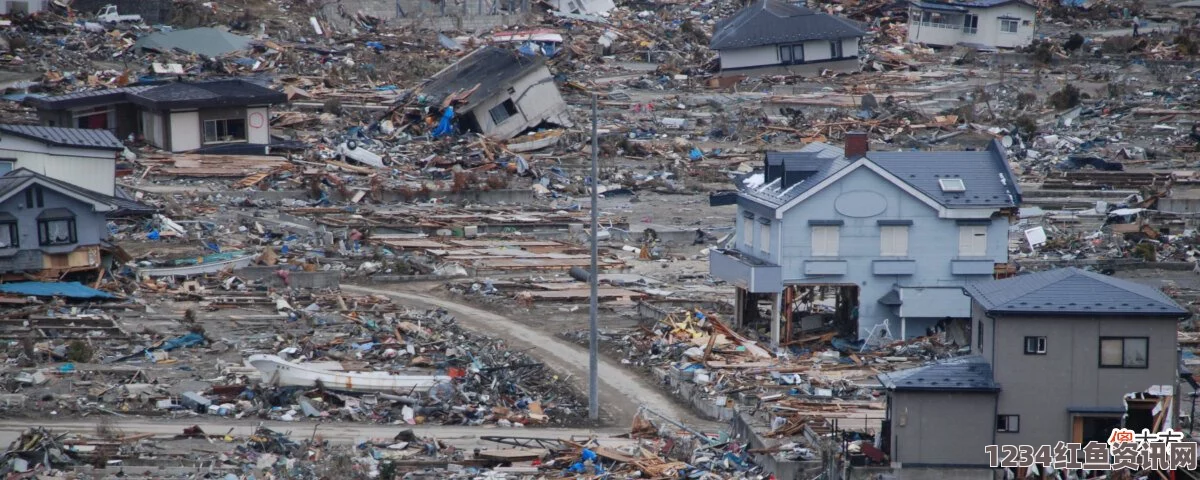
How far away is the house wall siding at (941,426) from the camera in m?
19.6

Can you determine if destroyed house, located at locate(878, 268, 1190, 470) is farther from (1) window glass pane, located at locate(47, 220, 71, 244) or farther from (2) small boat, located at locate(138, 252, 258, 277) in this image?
(2) small boat, located at locate(138, 252, 258, 277)

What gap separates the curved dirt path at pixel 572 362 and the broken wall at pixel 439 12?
36.4 meters

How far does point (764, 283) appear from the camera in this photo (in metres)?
28.2

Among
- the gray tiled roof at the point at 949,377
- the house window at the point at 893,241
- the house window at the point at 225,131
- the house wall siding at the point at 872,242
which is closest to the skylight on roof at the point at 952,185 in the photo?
the house wall siding at the point at 872,242

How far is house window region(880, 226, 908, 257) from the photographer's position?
2836cm

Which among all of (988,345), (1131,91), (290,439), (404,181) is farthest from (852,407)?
(1131,91)

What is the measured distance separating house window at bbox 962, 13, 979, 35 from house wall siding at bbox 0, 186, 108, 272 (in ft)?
142

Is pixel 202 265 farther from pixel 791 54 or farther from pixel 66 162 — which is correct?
pixel 791 54

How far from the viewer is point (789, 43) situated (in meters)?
61.7

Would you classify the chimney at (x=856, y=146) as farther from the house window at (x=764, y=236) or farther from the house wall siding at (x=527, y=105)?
the house wall siding at (x=527, y=105)

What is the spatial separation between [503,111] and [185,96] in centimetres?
981

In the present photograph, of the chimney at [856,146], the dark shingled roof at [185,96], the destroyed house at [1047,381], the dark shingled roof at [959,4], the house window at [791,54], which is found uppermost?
the dark shingled roof at [959,4]

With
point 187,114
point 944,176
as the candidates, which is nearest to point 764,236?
point 944,176

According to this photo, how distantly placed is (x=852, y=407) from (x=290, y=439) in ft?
25.2
